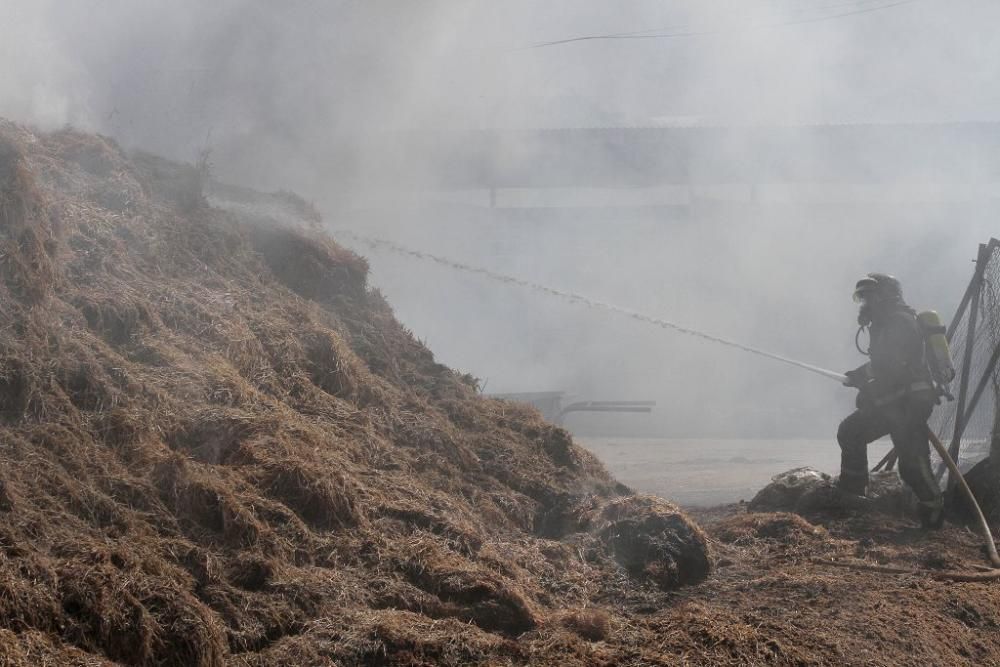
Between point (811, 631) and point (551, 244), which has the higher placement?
point (551, 244)

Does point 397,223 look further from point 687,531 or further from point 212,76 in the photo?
point 687,531

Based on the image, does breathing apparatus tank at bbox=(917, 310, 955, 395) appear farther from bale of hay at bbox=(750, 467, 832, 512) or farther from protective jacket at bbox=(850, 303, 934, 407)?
bale of hay at bbox=(750, 467, 832, 512)

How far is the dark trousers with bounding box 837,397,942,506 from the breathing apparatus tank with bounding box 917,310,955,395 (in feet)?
0.77

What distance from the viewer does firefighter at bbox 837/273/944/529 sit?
308 inches

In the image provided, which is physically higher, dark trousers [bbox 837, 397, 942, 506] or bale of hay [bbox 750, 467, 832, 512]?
dark trousers [bbox 837, 397, 942, 506]

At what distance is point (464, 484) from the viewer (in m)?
6.78

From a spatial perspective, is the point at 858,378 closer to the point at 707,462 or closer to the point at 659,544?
the point at 659,544

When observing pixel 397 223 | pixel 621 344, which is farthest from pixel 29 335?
pixel 621 344

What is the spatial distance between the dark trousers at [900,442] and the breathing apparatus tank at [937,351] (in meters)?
0.23

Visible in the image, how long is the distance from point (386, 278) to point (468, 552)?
1479 centimetres

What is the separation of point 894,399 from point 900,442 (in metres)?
0.33

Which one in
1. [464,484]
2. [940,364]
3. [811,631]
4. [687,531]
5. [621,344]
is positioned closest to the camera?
[811,631]

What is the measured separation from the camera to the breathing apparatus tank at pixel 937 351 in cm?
779

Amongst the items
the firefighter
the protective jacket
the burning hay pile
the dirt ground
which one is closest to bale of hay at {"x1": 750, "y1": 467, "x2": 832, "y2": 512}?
the firefighter
